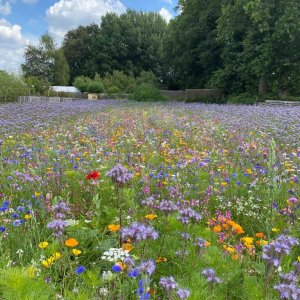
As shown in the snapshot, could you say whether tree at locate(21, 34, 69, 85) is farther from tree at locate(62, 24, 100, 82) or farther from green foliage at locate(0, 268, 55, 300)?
green foliage at locate(0, 268, 55, 300)

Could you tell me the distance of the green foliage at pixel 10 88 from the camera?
1000 inches

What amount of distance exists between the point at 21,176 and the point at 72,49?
199 ft

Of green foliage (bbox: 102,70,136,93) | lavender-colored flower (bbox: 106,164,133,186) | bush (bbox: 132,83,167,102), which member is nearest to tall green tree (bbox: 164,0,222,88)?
green foliage (bbox: 102,70,136,93)

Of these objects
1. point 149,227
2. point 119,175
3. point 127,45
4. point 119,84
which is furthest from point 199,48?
point 149,227

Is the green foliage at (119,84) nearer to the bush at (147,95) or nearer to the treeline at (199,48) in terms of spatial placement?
the treeline at (199,48)

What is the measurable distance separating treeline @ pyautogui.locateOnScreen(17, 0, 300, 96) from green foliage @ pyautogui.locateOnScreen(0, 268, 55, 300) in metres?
25.0

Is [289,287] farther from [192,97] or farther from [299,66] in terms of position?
[192,97]

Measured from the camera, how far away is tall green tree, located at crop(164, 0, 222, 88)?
3566 centimetres

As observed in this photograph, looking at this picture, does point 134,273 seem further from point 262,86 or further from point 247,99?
point 262,86

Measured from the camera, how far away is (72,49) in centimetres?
6166

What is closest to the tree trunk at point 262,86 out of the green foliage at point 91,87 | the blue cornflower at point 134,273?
the green foliage at point 91,87

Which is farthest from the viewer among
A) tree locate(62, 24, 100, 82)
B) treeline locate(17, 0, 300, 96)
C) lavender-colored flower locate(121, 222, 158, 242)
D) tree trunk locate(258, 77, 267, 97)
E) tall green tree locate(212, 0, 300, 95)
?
tree locate(62, 24, 100, 82)

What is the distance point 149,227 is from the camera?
2062 millimetres

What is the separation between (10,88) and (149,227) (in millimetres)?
25986
